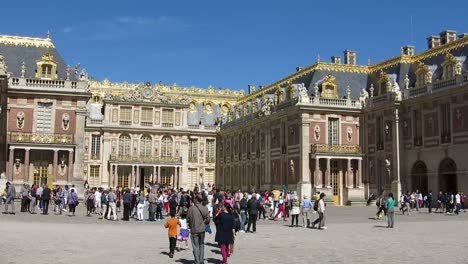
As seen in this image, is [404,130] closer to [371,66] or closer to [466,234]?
[371,66]

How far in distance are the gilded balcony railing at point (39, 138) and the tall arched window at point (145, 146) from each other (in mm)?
20027

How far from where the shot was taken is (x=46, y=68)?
44406 millimetres

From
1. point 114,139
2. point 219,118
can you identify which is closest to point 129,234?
point 114,139

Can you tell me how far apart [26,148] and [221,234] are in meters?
32.8

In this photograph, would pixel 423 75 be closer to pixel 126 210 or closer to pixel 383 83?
pixel 383 83

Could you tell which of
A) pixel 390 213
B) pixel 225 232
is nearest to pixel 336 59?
pixel 390 213

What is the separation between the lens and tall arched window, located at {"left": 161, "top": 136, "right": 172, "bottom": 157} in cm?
6378

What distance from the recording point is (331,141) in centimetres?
4766

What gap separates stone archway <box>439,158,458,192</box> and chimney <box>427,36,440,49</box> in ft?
40.4

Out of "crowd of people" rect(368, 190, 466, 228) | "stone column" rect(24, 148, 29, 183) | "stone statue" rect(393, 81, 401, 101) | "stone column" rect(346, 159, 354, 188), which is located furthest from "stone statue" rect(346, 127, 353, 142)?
"stone column" rect(24, 148, 29, 183)

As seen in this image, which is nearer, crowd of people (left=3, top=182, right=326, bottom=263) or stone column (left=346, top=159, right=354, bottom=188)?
crowd of people (left=3, top=182, right=326, bottom=263)

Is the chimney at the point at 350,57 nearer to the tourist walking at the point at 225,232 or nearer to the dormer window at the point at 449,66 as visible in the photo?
the dormer window at the point at 449,66

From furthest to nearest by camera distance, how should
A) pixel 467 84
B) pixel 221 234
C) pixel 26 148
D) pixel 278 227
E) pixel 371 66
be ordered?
1. pixel 371 66
2. pixel 26 148
3. pixel 467 84
4. pixel 278 227
5. pixel 221 234

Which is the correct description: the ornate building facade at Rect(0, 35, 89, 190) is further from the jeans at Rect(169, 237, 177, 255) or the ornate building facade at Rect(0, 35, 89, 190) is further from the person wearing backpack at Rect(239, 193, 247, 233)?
the jeans at Rect(169, 237, 177, 255)
